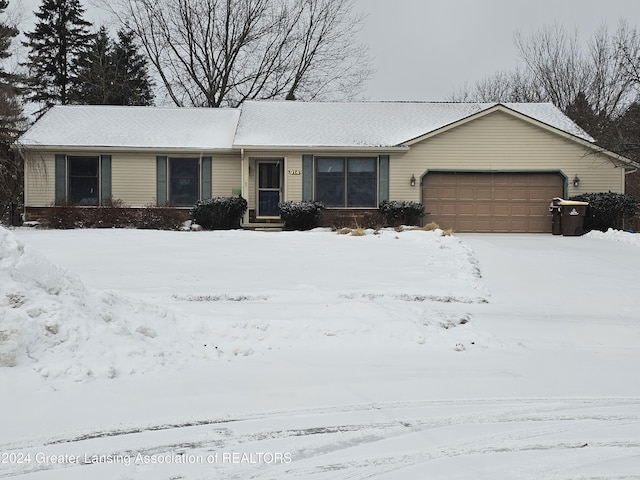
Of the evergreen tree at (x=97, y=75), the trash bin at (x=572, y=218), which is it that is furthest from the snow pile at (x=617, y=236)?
the evergreen tree at (x=97, y=75)

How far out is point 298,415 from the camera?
461 centimetres

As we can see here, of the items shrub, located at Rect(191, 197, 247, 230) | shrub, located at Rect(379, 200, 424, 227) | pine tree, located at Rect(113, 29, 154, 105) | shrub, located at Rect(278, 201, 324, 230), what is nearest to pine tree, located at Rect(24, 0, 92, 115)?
pine tree, located at Rect(113, 29, 154, 105)

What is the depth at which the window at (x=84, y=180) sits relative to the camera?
21.2 metres

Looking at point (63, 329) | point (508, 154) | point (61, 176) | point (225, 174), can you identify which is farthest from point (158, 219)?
point (63, 329)

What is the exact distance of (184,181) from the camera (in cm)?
2155

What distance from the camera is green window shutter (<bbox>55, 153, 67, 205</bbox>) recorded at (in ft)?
68.7

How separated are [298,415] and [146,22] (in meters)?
34.5

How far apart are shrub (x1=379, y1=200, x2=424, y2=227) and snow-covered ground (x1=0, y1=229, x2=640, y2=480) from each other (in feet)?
31.0

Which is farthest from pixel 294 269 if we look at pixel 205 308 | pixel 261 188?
pixel 261 188

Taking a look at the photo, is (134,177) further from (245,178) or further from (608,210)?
(608,210)

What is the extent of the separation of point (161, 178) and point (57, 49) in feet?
81.8

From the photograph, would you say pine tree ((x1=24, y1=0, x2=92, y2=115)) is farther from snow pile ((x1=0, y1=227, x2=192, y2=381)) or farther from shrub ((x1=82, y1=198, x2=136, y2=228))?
snow pile ((x1=0, y1=227, x2=192, y2=381))

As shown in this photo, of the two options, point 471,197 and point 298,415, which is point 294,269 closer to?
point 298,415

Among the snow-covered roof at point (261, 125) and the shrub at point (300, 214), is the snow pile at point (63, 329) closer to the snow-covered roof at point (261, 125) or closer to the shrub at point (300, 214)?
the shrub at point (300, 214)
